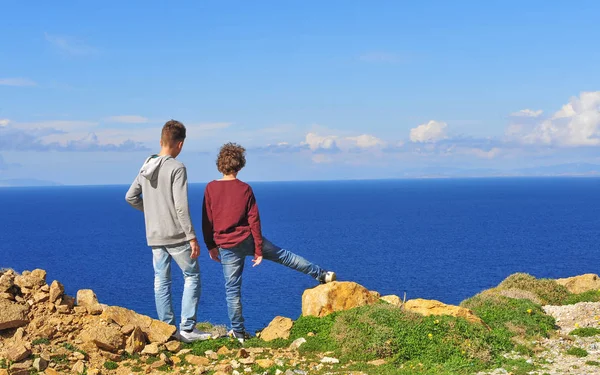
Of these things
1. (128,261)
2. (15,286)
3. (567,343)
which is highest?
(15,286)

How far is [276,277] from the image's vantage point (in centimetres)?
6669

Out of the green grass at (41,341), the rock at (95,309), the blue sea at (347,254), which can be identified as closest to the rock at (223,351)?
the rock at (95,309)

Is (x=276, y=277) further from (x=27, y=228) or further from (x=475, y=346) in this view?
(x=27, y=228)

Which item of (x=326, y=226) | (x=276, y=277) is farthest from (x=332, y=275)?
(x=326, y=226)

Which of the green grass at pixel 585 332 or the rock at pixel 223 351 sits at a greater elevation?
the rock at pixel 223 351

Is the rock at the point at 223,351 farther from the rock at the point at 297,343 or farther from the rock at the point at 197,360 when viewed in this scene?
the rock at the point at 297,343

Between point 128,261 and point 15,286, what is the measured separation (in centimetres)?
7874

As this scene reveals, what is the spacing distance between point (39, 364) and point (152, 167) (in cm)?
387

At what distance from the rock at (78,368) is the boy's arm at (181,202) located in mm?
2814

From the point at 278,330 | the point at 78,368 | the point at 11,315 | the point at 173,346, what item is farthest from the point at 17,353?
the point at 278,330

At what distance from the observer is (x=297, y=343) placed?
1138 centimetres

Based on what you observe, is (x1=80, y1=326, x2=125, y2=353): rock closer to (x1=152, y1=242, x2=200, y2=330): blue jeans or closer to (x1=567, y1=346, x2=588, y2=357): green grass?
(x1=152, y1=242, x2=200, y2=330): blue jeans

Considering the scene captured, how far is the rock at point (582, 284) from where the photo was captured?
19.9 m

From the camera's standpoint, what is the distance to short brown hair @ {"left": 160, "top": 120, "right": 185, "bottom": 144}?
1054 cm
